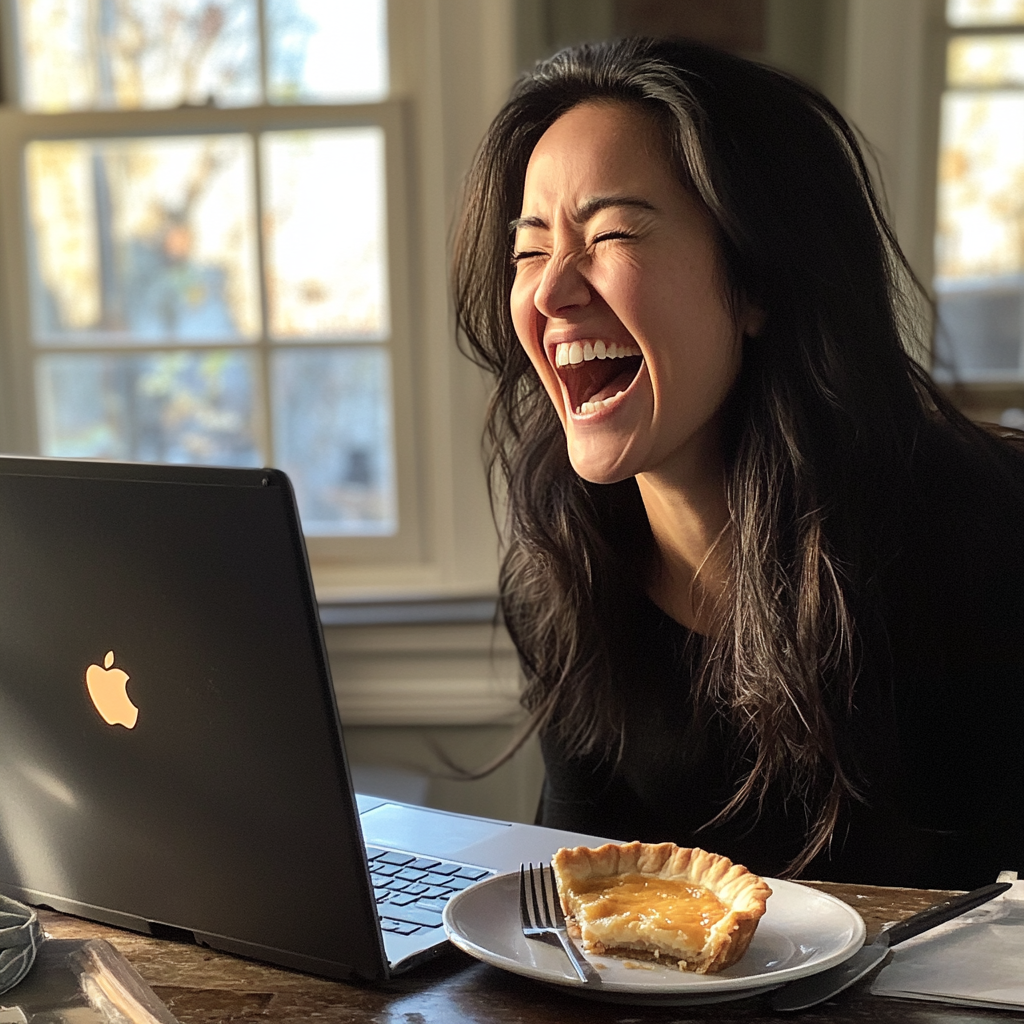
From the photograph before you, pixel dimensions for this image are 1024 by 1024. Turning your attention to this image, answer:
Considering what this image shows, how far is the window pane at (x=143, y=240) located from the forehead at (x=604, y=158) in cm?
123

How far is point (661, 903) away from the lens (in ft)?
2.73

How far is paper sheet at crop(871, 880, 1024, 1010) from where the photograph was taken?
2.52ft

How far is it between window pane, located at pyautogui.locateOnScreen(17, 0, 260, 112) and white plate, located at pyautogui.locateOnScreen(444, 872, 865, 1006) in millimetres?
1936

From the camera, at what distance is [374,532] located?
8.37 feet

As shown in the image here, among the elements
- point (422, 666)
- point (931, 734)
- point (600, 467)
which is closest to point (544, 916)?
point (600, 467)

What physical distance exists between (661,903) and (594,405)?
608 mm

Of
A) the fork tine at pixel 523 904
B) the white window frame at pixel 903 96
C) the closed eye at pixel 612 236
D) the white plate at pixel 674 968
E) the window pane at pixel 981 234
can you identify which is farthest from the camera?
the window pane at pixel 981 234

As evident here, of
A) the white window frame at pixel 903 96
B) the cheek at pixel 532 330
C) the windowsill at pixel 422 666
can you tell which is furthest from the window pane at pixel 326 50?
the cheek at pixel 532 330

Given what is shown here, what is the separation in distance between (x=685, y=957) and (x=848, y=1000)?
0.33 feet

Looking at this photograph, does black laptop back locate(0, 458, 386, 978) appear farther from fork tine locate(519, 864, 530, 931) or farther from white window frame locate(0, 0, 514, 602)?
white window frame locate(0, 0, 514, 602)

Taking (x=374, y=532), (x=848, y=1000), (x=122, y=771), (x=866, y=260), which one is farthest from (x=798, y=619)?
(x=374, y=532)

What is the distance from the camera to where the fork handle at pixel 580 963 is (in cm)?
75

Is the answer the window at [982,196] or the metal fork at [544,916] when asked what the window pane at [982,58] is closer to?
the window at [982,196]

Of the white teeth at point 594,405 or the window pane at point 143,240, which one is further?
the window pane at point 143,240
